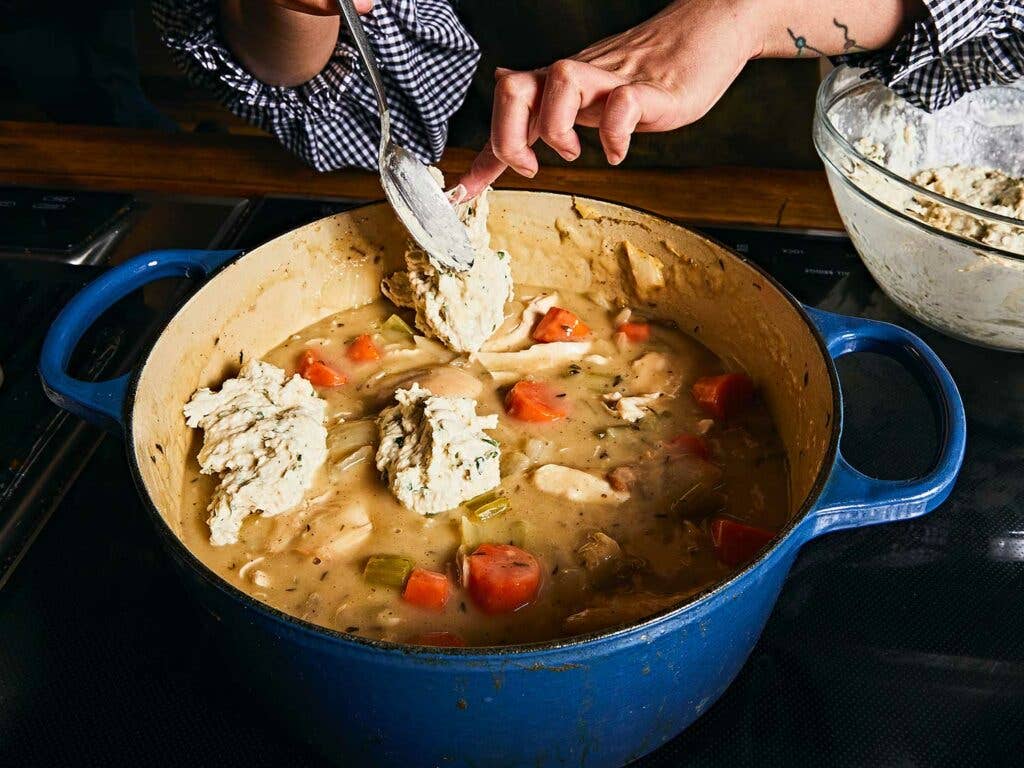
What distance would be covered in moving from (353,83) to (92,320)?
78 cm

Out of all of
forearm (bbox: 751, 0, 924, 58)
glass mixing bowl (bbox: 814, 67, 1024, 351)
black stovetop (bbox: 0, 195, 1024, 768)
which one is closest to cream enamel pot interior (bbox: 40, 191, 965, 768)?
black stovetop (bbox: 0, 195, 1024, 768)

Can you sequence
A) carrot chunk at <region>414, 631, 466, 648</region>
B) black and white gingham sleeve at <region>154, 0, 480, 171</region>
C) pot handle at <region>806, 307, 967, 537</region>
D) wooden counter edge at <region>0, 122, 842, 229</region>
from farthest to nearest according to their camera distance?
wooden counter edge at <region>0, 122, 842, 229</region>, black and white gingham sleeve at <region>154, 0, 480, 171</region>, carrot chunk at <region>414, 631, 466, 648</region>, pot handle at <region>806, 307, 967, 537</region>

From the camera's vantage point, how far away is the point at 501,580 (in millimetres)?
1057

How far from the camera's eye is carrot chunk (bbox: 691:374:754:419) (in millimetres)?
1354

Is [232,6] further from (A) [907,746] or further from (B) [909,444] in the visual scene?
(A) [907,746]

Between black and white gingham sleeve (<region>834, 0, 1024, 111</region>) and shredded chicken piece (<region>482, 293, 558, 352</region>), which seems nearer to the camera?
black and white gingham sleeve (<region>834, 0, 1024, 111</region>)

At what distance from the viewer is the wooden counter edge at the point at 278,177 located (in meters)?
1.78

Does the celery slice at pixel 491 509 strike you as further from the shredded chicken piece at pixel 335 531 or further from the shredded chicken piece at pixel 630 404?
the shredded chicken piece at pixel 630 404

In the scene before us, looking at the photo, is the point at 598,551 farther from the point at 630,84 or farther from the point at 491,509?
the point at 630,84

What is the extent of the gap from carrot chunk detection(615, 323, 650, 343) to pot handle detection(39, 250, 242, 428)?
63 centimetres

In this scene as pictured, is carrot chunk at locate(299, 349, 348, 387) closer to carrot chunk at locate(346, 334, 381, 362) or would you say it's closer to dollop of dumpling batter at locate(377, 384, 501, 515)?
carrot chunk at locate(346, 334, 381, 362)

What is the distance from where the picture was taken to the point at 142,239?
175cm

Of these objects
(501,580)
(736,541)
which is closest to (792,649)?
(736,541)

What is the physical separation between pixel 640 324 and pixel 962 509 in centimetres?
56
